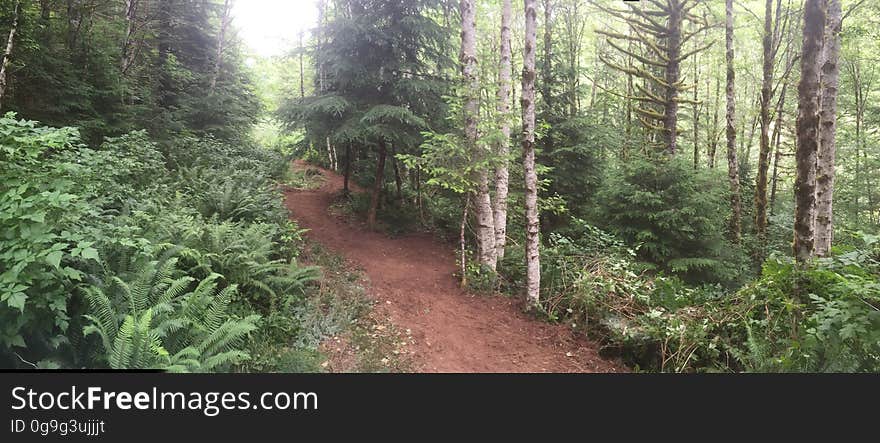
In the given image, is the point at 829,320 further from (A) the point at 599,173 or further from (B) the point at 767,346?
(A) the point at 599,173

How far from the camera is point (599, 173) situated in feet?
42.3

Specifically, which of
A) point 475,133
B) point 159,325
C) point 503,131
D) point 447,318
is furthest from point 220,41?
point 159,325

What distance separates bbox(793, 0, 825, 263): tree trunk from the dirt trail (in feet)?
11.3

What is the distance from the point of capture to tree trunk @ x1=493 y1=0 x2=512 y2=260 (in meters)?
9.06

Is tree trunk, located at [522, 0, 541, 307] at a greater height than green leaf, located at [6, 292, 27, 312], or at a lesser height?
greater

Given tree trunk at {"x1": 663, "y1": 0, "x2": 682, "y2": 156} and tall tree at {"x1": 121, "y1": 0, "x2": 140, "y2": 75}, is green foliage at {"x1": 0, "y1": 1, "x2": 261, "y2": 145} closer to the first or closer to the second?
tall tree at {"x1": 121, "y1": 0, "x2": 140, "y2": 75}

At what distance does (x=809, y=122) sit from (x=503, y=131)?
5.31 metres

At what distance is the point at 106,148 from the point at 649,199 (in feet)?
42.5

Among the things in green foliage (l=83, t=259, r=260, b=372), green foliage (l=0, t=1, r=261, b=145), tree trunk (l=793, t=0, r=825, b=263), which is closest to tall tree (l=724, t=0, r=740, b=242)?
tree trunk (l=793, t=0, r=825, b=263)

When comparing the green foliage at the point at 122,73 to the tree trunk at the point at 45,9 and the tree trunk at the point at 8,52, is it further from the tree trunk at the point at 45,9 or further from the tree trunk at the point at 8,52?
the tree trunk at the point at 8,52

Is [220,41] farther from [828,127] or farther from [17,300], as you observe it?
[828,127]

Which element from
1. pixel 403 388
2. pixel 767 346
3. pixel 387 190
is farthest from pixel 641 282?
pixel 387 190

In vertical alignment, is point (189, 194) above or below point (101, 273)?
above

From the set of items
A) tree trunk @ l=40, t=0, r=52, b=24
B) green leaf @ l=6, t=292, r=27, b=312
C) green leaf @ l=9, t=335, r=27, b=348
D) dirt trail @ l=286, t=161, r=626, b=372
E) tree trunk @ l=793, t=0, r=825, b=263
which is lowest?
dirt trail @ l=286, t=161, r=626, b=372
